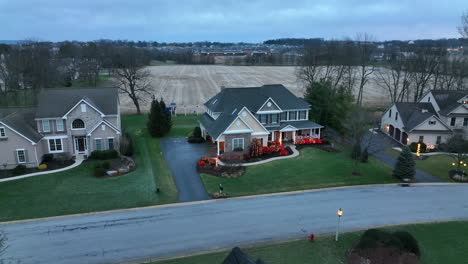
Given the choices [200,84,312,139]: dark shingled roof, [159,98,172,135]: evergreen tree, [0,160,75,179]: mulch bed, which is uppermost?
[200,84,312,139]: dark shingled roof

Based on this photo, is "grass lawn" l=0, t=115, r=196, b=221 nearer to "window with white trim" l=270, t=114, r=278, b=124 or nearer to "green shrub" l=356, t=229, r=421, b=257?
"green shrub" l=356, t=229, r=421, b=257

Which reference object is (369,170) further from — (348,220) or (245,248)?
(245,248)

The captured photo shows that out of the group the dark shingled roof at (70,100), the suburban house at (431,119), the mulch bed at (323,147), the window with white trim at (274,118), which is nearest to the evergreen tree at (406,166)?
the mulch bed at (323,147)

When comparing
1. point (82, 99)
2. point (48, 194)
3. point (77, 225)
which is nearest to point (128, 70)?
point (82, 99)

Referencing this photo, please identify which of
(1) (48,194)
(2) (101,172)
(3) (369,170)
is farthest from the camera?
(3) (369,170)

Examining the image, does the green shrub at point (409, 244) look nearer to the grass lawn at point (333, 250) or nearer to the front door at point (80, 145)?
the grass lawn at point (333, 250)

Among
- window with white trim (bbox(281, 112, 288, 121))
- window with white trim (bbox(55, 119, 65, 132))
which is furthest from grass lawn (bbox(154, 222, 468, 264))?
window with white trim (bbox(55, 119, 65, 132))

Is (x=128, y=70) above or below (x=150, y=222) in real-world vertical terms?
above
